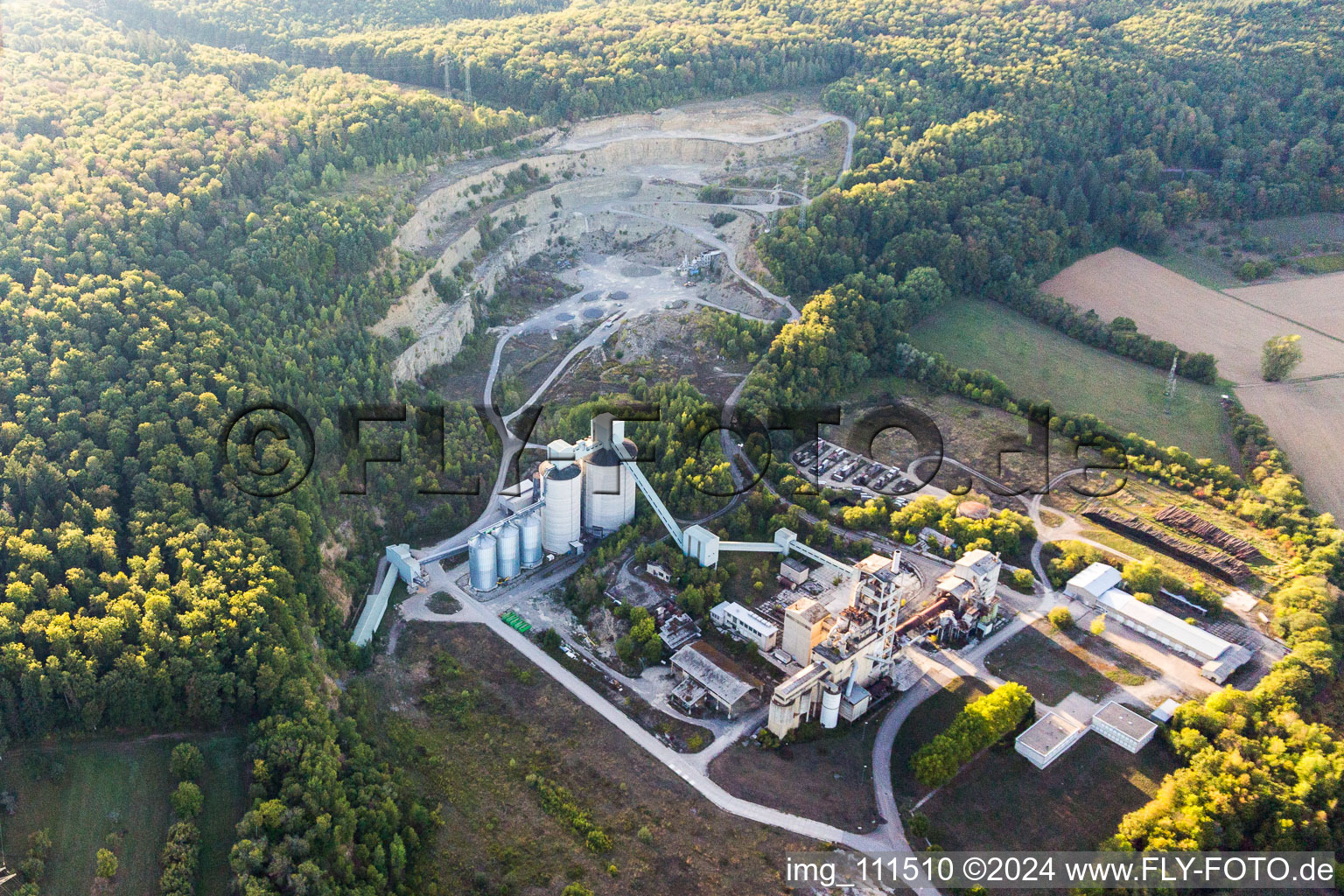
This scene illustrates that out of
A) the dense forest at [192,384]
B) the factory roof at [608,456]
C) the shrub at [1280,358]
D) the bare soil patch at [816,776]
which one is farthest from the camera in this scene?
the shrub at [1280,358]

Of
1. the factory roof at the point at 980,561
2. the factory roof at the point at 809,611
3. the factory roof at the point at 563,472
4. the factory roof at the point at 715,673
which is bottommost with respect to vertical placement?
the factory roof at the point at 715,673

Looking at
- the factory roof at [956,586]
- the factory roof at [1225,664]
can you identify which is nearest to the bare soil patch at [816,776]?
the factory roof at [956,586]

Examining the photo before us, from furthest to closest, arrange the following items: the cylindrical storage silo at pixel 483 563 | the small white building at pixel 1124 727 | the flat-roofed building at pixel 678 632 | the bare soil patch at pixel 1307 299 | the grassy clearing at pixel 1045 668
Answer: the bare soil patch at pixel 1307 299 → the cylindrical storage silo at pixel 483 563 → the flat-roofed building at pixel 678 632 → the grassy clearing at pixel 1045 668 → the small white building at pixel 1124 727

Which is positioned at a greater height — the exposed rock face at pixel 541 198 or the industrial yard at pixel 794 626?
the exposed rock face at pixel 541 198

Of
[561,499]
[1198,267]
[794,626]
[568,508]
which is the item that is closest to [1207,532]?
[794,626]

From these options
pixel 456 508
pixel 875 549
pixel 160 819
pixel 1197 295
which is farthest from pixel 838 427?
pixel 160 819

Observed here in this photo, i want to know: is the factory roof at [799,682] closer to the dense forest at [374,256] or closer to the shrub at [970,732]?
the shrub at [970,732]

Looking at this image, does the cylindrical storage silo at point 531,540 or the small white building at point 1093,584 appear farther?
the cylindrical storage silo at point 531,540
